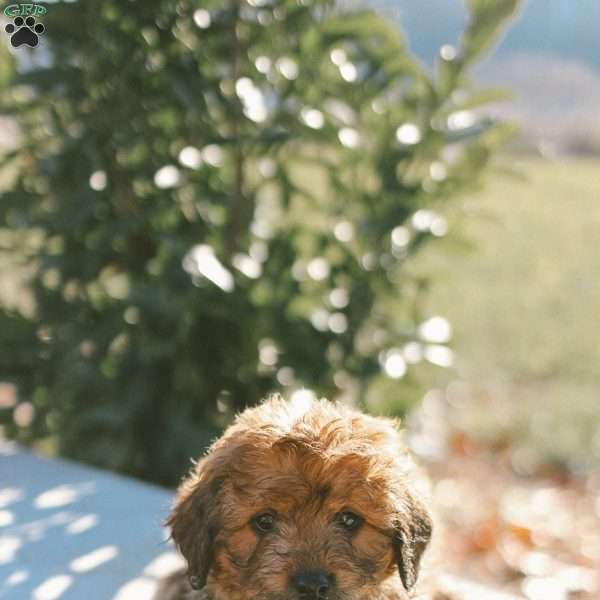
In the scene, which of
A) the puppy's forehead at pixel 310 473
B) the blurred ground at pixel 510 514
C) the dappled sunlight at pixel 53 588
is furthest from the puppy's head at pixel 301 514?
the blurred ground at pixel 510 514

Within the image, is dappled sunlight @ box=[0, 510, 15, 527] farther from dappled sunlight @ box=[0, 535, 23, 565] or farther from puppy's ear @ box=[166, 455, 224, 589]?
puppy's ear @ box=[166, 455, 224, 589]

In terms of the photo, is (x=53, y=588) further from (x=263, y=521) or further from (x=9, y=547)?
(x=263, y=521)

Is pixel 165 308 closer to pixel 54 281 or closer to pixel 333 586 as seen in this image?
pixel 54 281

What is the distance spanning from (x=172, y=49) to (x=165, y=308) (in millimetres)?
1063

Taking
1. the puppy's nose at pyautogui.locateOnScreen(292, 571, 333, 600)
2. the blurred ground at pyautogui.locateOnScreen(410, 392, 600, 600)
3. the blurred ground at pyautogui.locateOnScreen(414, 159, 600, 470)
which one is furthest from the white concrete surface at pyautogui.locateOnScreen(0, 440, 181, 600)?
the blurred ground at pyautogui.locateOnScreen(414, 159, 600, 470)

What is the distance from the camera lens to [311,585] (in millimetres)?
2471

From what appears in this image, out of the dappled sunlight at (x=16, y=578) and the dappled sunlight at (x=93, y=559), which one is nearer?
the dappled sunlight at (x=16, y=578)

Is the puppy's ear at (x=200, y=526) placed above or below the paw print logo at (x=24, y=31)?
below

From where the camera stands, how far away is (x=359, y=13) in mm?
3953

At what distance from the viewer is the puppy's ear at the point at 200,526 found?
8.54ft

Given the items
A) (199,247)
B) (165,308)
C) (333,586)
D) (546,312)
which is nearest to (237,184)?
(199,247)

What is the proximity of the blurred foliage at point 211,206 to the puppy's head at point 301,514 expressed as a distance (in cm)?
109

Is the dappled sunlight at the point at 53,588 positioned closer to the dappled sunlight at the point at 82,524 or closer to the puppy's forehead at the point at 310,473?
the dappled sunlight at the point at 82,524

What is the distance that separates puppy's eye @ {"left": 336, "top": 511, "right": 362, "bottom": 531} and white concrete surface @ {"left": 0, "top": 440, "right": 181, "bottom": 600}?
34.3 inches
